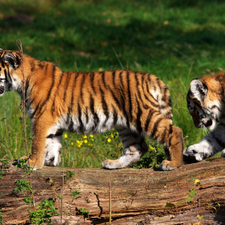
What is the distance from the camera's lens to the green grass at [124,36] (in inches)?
305

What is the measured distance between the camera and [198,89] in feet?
11.4

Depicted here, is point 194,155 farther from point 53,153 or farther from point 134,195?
point 53,153

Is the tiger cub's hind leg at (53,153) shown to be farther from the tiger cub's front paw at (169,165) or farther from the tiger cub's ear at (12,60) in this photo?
the tiger cub's front paw at (169,165)

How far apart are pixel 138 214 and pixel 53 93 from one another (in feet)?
5.10

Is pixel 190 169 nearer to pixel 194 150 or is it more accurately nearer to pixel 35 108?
pixel 194 150

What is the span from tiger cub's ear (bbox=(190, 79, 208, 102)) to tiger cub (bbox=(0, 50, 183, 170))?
0.27m

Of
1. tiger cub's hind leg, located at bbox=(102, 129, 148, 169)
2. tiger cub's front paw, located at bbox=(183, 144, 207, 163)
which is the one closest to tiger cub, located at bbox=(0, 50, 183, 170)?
tiger cub's hind leg, located at bbox=(102, 129, 148, 169)

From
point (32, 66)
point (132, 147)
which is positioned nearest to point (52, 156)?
point (132, 147)

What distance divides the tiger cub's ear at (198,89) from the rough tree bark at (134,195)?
0.75 m

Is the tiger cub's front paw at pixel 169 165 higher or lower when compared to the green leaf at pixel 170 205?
higher

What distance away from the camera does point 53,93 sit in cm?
365

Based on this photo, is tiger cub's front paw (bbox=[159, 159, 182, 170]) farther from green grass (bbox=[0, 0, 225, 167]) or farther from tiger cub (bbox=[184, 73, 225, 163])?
green grass (bbox=[0, 0, 225, 167])

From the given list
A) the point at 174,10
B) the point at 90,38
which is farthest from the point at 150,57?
A: the point at 174,10

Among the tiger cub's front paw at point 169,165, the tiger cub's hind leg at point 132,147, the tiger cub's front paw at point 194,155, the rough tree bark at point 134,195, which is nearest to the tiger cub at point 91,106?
the tiger cub's hind leg at point 132,147
